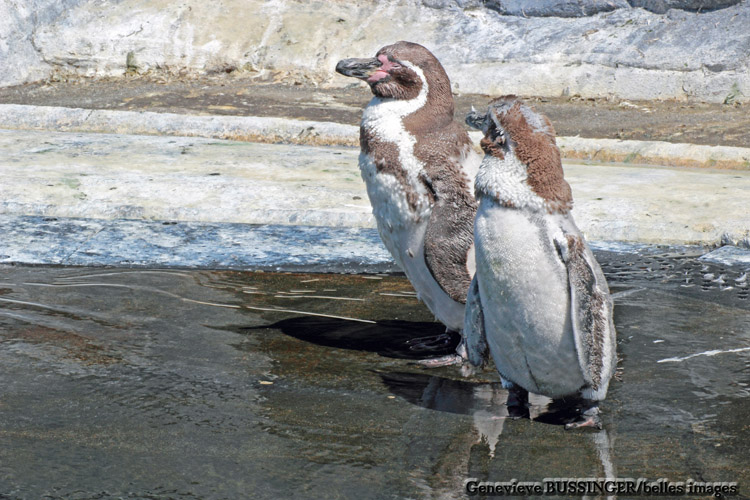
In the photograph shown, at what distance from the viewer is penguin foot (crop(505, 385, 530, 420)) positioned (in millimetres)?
2797

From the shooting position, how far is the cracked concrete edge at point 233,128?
7.45m

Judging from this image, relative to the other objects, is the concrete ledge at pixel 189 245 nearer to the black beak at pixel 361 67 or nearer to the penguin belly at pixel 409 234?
the penguin belly at pixel 409 234

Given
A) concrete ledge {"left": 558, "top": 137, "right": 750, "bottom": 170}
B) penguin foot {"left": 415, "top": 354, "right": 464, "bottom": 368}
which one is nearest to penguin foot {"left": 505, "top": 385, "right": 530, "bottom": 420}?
penguin foot {"left": 415, "top": 354, "right": 464, "bottom": 368}

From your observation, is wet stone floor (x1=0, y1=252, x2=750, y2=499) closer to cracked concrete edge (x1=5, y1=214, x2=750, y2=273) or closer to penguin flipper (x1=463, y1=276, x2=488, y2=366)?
penguin flipper (x1=463, y1=276, x2=488, y2=366)

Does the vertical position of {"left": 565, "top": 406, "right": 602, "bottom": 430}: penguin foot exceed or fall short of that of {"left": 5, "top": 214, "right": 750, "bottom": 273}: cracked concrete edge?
it exceeds it

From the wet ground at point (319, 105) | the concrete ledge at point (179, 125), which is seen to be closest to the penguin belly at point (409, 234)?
the concrete ledge at point (179, 125)

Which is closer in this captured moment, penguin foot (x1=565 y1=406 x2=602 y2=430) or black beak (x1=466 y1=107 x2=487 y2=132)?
penguin foot (x1=565 y1=406 x2=602 y2=430)

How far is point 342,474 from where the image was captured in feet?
7.66

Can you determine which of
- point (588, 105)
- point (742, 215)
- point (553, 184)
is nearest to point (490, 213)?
point (553, 184)

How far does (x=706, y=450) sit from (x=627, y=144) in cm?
525

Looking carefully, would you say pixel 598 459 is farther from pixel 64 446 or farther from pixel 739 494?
pixel 64 446

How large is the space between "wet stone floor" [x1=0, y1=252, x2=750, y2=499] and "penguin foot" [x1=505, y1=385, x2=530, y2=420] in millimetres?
39

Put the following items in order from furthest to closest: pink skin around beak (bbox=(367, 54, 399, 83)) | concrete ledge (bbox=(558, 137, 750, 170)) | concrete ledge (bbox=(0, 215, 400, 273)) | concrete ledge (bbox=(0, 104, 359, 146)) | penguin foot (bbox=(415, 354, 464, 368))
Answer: concrete ledge (bbox=(0, 104, 359, 146)), concrete ledge (bbox=(558, 137, 750, 170)), concrete ledge (bbox=(0, 215, 400, 273)), pink skin around beak (bbox=(367, 54, 399, 83)), penguin foot (bbox=(415, 354, 464, 368))

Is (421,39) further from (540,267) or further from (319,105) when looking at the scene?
(540,267)
